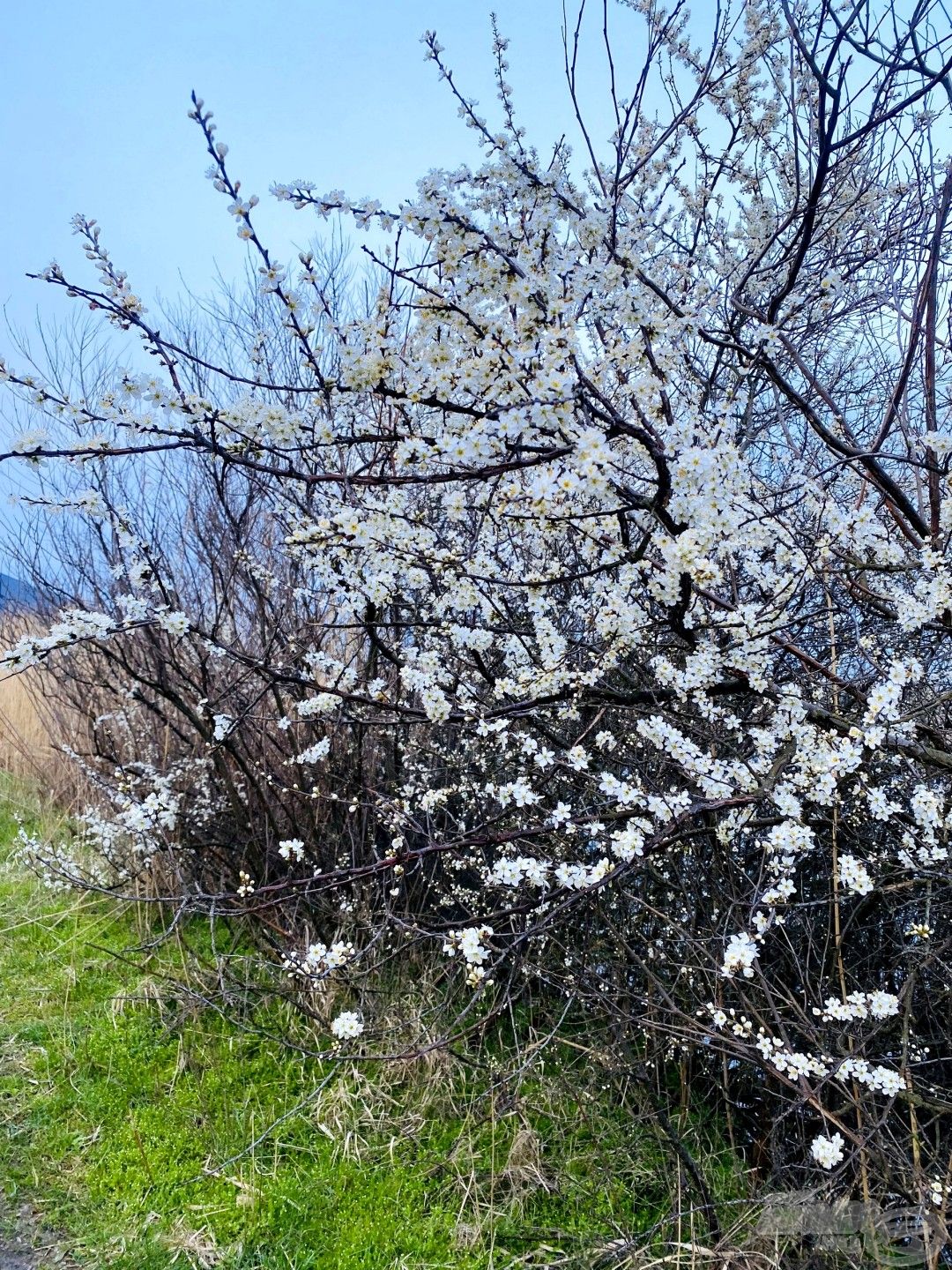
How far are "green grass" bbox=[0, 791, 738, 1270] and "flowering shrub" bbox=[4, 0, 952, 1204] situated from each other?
355 mm

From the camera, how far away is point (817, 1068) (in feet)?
6.35

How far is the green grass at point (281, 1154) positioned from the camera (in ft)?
7.95

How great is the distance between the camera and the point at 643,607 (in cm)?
241

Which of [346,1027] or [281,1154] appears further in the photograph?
[281,1154]

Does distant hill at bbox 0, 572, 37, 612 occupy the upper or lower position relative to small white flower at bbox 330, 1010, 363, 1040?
upper

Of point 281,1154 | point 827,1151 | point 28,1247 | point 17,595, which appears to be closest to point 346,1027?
point 281,1154

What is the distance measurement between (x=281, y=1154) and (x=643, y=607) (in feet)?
7.51

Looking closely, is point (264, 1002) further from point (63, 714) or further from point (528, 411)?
point (63, 714)

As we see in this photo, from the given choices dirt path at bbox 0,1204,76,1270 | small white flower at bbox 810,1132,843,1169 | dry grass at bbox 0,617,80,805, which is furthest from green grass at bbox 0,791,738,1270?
dry grass at bbox 0,617,80,805

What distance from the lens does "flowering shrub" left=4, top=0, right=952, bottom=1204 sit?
1.83 m

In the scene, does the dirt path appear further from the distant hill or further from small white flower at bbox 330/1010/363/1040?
the distant hill

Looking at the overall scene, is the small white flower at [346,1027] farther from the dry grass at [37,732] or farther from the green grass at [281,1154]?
the dry grass at [37,732]

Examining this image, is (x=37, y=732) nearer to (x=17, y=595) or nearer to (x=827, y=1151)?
(x=17, y=595)

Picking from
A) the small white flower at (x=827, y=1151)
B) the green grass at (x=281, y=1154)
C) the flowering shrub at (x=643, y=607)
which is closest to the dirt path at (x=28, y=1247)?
the green grass at (x=281, y=1154)
